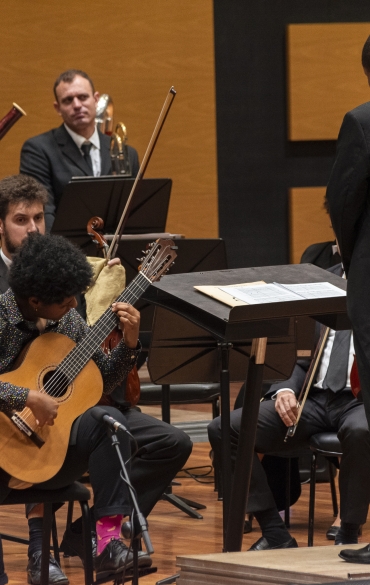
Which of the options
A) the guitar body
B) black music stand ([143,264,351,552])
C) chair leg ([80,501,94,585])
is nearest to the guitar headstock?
the guitar body

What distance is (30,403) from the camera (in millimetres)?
2799

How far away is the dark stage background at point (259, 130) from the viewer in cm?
679

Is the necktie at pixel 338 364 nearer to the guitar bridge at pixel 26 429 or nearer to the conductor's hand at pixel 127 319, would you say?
the conductor's hand at pixel 127 319

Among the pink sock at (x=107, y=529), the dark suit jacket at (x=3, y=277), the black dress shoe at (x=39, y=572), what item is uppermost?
the dark suit jacket at (x=3, y=277)

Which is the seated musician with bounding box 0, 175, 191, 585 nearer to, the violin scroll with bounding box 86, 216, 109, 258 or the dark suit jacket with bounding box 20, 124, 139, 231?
the violin scroll with bounding box 86, 216, 109, 258

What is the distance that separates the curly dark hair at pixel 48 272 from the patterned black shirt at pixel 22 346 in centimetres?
7

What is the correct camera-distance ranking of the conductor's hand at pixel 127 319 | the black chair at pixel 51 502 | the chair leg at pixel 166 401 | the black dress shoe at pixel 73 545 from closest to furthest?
1. the black chair at pixel 51 502
2. the conductor's hand at pixel 127 319
3. the black dress shoe at pixel 73 545
4. the chair leg at pixel 166 401

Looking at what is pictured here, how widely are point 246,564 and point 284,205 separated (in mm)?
4763

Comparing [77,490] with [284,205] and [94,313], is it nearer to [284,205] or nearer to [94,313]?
[94,313]

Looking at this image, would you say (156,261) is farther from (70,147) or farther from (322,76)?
(322,76)

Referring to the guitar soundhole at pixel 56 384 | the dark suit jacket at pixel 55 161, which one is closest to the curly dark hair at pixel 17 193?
the guitar soundhole at pixel 56 384

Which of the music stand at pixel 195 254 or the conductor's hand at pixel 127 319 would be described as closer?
the conductor's hand at pixel 127 319

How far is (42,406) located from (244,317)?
28.8 inches

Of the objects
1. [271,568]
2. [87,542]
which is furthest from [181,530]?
[271,568]
